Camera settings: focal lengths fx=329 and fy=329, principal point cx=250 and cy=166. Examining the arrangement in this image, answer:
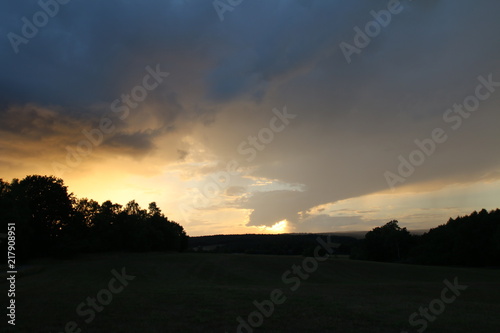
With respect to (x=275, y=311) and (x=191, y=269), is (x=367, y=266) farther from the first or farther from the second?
(x=275, y=311)

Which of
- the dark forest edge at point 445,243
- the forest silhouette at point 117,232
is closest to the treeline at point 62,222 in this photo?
the forest silhouette at point 117,232

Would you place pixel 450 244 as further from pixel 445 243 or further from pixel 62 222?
pixel 62 222

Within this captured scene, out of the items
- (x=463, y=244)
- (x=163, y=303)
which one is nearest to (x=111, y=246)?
(x=163, y=303)

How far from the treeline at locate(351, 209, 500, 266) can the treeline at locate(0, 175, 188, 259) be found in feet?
232

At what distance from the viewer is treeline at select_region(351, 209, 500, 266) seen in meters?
75.1

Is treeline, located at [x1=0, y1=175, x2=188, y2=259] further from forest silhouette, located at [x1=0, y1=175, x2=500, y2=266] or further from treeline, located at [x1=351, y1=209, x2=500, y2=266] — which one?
treeline, located at [x1=351, y1=209, x2=500, y2=266]

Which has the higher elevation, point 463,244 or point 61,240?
point 61,240

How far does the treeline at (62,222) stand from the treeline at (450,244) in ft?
232

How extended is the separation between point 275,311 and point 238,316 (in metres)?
2.40

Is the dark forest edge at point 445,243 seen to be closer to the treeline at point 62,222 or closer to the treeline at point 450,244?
the treeline at point 450,244

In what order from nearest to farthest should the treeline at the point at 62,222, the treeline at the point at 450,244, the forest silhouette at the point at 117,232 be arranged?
the treeline at the point at 62,222, the forest silhouette at the point at 117,232, the treeline at the point at 450,244

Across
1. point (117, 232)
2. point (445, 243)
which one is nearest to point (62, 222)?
point (117, 232)

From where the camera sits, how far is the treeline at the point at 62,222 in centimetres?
5844

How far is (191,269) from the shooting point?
48.4 m
